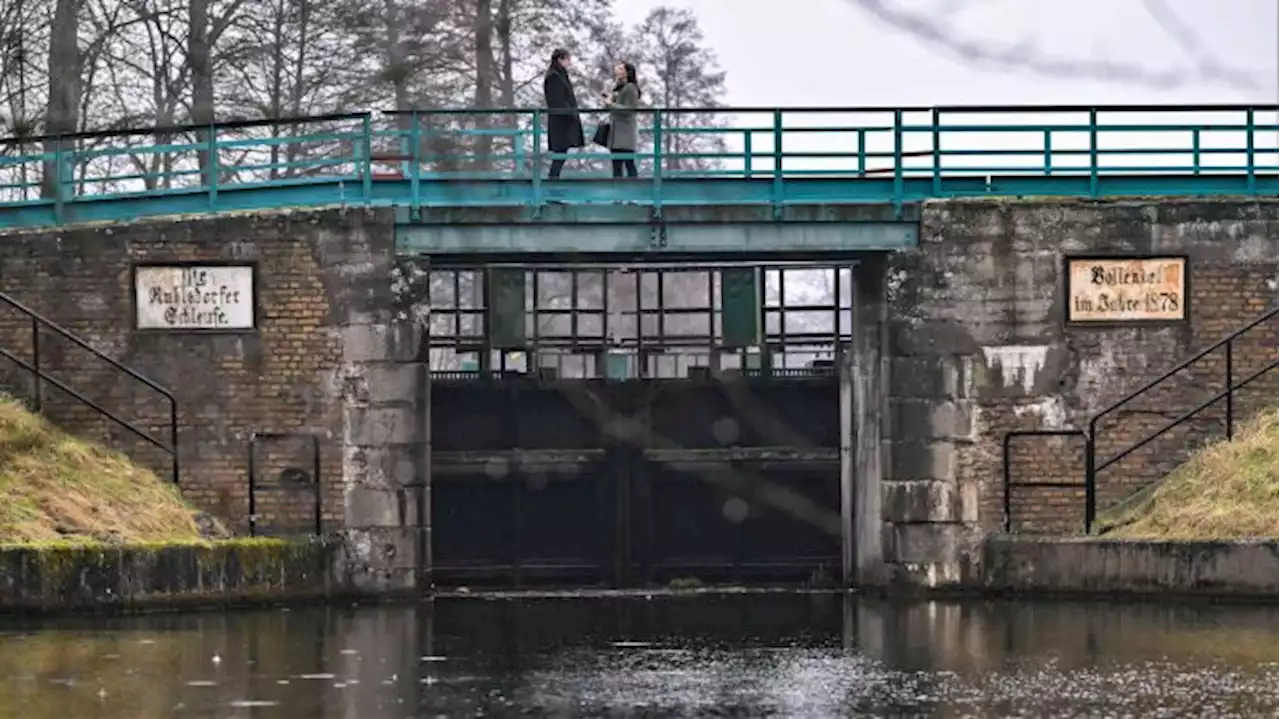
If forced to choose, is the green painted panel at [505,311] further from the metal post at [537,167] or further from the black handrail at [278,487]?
the black handrail at [278,487]

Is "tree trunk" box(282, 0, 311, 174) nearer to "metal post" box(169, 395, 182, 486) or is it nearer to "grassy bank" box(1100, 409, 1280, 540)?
"metal post" box(169, 395, 182, 486)

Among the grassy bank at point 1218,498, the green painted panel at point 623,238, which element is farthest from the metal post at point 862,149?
the grassy bank at point 1218,498

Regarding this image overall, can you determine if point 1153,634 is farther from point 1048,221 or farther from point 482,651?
point 1048,221

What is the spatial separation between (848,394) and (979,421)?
2657 millimetres

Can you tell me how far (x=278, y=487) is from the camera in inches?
1138

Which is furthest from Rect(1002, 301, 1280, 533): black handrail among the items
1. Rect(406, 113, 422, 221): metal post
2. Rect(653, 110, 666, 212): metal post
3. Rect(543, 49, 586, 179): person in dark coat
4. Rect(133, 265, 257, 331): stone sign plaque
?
Rect(133, 265, 257, 331): stone sign plaque

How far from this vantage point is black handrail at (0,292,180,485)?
28.4 metres

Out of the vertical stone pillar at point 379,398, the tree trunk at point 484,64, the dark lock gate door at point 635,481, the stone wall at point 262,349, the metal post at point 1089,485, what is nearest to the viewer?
the metal post at point 1089,485

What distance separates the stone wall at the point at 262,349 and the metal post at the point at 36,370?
79 millimetres

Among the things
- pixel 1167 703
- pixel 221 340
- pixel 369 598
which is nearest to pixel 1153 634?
pixel 1167 703

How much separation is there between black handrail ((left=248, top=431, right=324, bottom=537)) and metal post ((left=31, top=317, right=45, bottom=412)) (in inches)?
89.6

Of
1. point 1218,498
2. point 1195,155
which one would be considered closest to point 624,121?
point 1195,155

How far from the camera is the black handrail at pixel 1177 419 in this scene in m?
28.6

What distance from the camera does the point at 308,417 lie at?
29.0 m
